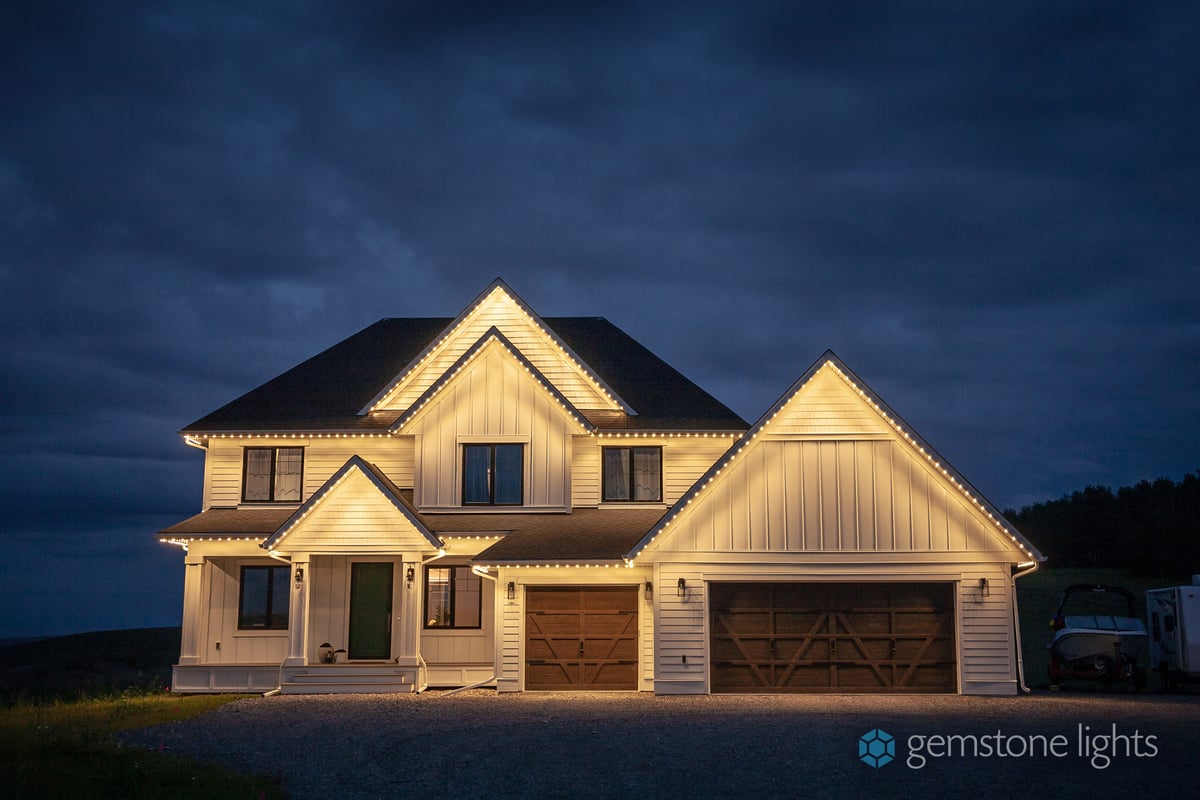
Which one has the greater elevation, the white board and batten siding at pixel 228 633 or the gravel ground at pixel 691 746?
the white board and batten siding at pixel 228 633

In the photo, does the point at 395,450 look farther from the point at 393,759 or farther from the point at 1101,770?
the point at 1101,770

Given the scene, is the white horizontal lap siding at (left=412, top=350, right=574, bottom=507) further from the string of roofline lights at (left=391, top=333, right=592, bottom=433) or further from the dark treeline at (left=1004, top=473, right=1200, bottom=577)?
the dark treeline at (left=1004, top=473, right=1200, bottom=577)

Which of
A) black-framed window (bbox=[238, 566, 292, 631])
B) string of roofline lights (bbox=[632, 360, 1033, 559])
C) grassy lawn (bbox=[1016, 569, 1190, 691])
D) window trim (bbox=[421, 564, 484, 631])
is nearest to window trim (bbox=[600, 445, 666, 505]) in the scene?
window trim (bbox=[421, 564, 484, 631])

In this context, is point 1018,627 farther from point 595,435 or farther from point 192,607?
point 192,607

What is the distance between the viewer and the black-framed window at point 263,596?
A: 25.3 m

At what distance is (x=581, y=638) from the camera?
23.1m

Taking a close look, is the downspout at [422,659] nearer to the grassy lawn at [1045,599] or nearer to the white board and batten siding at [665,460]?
the white board and batten siding at [665,460]

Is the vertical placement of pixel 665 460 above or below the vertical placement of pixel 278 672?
above

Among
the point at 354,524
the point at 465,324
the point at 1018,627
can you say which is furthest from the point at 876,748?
the point at 465,324

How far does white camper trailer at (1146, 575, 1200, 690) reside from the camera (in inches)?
902

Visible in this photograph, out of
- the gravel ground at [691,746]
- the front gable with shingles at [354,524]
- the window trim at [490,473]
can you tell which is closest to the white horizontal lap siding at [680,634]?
the gravel ground at [691,746]

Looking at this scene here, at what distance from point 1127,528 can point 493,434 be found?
6383cm

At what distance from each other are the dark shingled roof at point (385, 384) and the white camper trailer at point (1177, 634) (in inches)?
395

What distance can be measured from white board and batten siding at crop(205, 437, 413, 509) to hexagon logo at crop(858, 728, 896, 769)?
551 inches
